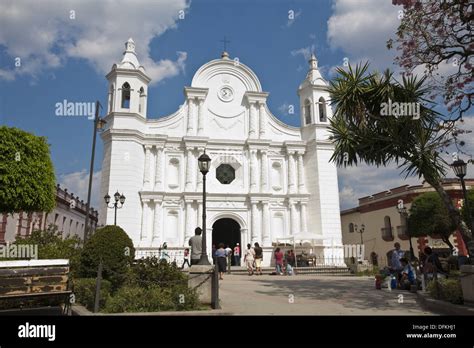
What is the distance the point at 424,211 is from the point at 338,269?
10.1 m

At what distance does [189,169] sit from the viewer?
25.8m

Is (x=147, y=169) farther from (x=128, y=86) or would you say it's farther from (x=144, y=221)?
(x=128, y=86)

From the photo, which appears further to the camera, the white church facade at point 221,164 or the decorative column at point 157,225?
the white church facade at point 221,164

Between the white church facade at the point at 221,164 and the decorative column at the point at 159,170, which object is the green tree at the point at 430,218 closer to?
the white church facade at the point at 221,164

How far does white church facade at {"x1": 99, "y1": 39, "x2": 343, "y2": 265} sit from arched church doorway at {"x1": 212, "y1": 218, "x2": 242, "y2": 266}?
0.07m

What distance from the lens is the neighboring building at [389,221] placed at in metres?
30.4

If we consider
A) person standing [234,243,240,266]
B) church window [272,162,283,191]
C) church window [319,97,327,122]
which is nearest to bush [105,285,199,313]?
person standing [234,243,240,266]

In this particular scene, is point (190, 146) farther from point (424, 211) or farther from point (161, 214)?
point (424, 211)

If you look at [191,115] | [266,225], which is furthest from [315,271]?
[191,115]

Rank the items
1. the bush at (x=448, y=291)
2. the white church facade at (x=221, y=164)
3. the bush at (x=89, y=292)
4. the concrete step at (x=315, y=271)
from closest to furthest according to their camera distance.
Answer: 1. the bush at (x=448, y=291)
2. the bush at (x=89, y=292)
3. the concrete step at (x=315, y=271)
4. the white church facade at (x=221, y=164)

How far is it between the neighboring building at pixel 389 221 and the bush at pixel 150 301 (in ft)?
92.9

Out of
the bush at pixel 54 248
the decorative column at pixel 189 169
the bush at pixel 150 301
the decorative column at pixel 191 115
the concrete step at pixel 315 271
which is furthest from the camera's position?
the decorative column at pixel 191 115

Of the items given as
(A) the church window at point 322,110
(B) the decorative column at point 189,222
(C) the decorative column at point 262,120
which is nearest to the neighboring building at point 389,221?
(A) the church window at point 322,110

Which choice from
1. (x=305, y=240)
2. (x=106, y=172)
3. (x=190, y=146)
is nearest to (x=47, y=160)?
(x=106, y=172)
